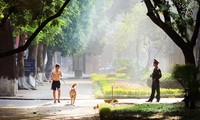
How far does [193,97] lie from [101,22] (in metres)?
58.4

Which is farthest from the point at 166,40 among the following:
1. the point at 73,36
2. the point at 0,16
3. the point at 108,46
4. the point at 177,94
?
the point at 108,46

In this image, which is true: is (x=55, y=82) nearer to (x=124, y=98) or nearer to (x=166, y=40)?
(x=124, y=98)

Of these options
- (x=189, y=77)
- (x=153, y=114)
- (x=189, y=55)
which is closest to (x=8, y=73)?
(x=189, y=55)

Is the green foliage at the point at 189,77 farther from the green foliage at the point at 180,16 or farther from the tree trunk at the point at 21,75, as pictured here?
the tree trunk at the point at 21,75

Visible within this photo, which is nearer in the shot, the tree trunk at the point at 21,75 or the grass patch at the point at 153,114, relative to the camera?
the grass patch at the point at 153,114

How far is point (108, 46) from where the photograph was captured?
349ft

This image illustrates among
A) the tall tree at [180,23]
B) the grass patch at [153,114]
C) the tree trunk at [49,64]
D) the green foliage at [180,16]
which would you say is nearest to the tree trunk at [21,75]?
the tall tree at [180,23]

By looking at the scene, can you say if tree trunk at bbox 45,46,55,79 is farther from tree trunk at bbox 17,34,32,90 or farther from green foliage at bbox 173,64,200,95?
green foliage at bbox 173,64,200,95

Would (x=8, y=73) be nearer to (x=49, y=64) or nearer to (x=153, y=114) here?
(x=153, y=114)

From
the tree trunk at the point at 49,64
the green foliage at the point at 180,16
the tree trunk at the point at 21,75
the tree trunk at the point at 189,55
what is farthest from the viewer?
the tree trunk at the point at 49,64

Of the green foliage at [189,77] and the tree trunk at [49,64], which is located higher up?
the tree trunk at [49,64]

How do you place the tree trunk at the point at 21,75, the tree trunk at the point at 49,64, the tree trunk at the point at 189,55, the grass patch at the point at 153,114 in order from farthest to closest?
the tree trunk at the point at 49,64, the tree trunk at the point at 21,75, the tree trunk at the point at 189,55, the grass patch at the point at 153,114

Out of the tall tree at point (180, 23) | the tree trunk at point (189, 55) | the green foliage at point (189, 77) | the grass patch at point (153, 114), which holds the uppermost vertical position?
the tall tree at point (180, 23)

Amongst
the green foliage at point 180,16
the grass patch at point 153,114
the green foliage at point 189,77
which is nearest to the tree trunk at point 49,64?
the green foliage at point 180,16
